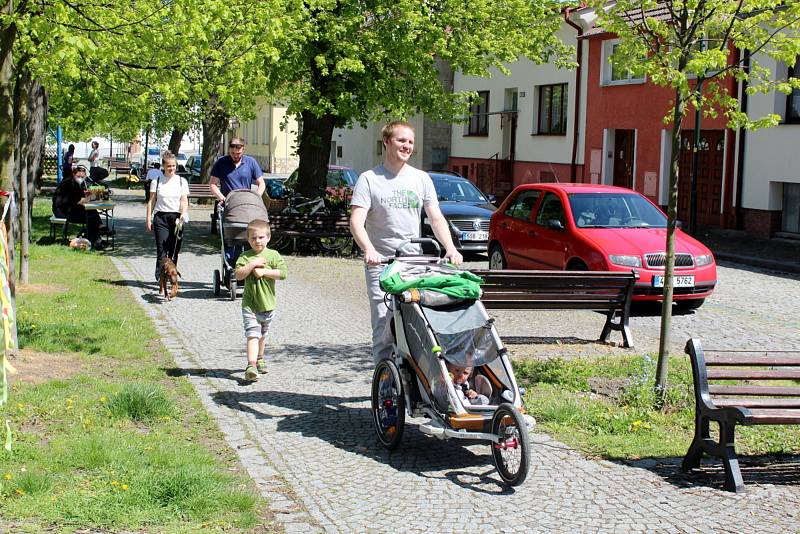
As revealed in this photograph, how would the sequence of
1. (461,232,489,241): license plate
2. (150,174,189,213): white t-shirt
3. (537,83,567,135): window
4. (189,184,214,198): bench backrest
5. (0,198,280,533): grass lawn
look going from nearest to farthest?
1. (0,198,280,533): grass lawn
2. (150,174,189,213): white t-shirt
3. (461,232,489,241): license plate
4. (189,184,214,198): bench backrest
5. (537,83,567,135): window

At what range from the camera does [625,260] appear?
42.5 ft

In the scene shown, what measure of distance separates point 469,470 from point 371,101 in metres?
14.6

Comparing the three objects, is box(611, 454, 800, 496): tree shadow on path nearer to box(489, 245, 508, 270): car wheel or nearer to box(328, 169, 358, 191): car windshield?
box(489, 245, 508, 270): car wheel

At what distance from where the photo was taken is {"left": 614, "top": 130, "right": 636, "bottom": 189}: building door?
30312 millimetres

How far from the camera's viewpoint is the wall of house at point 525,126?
33781 mm

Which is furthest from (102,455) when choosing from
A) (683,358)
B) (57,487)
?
(683,358)

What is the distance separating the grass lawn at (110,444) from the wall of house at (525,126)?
79.5 feet

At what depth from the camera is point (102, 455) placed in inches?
239

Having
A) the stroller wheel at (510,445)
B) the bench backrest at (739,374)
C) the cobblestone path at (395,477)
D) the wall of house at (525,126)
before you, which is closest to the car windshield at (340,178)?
the wall of house at (525,126)

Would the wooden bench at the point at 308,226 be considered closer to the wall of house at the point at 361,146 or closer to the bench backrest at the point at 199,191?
the bench backrest at the point at 199,191

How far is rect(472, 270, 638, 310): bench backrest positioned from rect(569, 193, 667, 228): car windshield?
10.4 feet

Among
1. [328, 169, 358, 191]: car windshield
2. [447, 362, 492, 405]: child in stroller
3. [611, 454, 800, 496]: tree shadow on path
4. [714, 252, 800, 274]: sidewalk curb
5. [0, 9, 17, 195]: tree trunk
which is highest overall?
[0, 9, 17, 195]: tree trunk

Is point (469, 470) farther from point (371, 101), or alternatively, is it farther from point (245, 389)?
point (371, 101)

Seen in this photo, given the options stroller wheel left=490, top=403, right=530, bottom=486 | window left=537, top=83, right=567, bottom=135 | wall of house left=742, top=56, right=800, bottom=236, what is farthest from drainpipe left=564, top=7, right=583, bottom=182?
stroller wheel left=490, top=403, right=530, bottom=486
